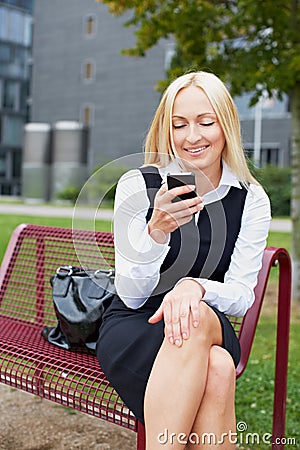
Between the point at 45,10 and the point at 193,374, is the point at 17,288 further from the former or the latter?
the point at 45,10

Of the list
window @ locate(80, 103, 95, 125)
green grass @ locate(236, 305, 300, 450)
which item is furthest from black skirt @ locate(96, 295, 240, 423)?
window @ locate(80, 103, 95, 125)

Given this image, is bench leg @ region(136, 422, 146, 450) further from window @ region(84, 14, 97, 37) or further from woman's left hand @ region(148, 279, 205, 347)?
window @ region(84, 14, 97, 37)

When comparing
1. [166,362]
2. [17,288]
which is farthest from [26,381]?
[17,288]

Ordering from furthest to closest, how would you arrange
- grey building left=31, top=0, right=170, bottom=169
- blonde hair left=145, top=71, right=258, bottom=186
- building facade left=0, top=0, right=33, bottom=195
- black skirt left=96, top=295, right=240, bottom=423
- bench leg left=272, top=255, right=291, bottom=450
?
building facade left=0, top=0, right=33, bottom=195 → grey building left=31, top=0, right=170, bottom=169 → bench leg left=272, top=255, right=291, bottom=450 → blonde hair left=145, top=71, right=258, bottom=186 → black skirt left=96, top=295, right=240, bottom=423

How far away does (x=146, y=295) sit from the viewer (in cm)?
245

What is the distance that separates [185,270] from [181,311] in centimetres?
41

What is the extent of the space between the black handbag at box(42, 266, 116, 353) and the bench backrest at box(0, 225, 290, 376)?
291 mm

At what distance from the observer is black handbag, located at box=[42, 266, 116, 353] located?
2.87 meters

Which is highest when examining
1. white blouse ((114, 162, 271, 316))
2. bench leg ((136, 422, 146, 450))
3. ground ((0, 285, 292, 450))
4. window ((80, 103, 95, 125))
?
window ((80, 103, 95, 125))

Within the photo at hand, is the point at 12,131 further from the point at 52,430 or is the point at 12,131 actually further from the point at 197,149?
the point at 197,149

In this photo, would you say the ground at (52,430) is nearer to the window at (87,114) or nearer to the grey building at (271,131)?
the grey building at (271,131)

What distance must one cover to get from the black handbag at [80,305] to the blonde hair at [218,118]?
66 centimetres

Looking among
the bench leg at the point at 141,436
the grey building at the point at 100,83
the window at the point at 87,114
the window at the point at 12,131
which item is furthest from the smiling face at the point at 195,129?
the window at the point at 12,131

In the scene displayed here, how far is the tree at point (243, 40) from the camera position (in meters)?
5.52
